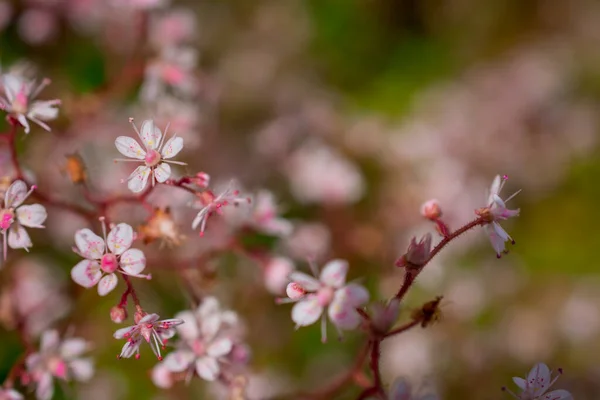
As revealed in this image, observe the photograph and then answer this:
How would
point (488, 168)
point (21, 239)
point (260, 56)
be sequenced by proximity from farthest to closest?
point (260, 56), point (488, 168), point (21, 239)

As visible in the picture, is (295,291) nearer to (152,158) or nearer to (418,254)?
(418,254)

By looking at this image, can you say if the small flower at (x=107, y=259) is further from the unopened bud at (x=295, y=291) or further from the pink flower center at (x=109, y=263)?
the unopened bud at (x=295, y=291)

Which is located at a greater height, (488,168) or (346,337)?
(488,168)

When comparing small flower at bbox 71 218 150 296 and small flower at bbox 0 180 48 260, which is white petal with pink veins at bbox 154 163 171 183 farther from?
small flower at bbox 0 180 48 260

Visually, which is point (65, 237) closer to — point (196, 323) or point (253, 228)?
point (253, 228)

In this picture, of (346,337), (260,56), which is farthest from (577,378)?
(260,56)

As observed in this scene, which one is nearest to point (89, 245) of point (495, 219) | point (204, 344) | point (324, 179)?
point (204, 344)

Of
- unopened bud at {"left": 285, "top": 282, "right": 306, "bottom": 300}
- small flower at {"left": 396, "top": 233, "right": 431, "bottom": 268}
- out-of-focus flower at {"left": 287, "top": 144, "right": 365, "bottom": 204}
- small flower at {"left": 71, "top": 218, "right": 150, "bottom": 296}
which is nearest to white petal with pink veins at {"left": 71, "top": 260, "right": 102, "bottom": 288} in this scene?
small flower at {"left": 71, "top": 218, "right": 150, "bottom": 296}
